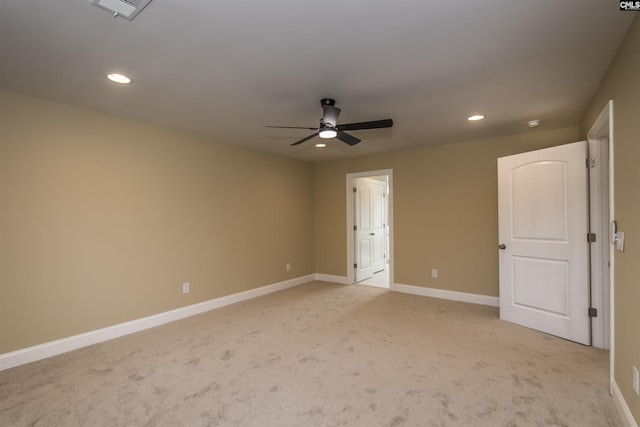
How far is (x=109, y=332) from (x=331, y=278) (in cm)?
369

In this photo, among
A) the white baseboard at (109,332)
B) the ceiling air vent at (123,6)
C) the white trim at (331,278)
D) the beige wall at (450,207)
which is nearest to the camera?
the ceiling air vent at (123,6)

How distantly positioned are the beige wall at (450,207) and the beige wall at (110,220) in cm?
233

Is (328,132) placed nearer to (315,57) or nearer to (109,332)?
(315,57)

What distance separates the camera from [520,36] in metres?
1.91

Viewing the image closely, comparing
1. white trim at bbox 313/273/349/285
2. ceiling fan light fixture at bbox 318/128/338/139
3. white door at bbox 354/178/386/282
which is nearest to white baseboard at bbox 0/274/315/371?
white trim at bbox 313/273/349/285

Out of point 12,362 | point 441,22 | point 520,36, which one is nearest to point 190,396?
point 12,362

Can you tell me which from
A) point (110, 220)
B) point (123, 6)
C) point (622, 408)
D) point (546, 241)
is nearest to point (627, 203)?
point (622, 408)

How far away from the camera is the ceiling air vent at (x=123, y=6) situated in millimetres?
1567

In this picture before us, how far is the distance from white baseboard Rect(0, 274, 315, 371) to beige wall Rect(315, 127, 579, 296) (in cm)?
266

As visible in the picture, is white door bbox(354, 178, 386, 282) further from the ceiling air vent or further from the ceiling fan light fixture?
the ceiling air vent

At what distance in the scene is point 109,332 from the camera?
10.8 ft

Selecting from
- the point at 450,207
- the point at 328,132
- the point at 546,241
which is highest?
the point at 328,132

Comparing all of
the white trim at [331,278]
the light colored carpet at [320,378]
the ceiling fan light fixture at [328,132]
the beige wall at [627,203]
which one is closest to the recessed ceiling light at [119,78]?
the ceiling fan light fixture at [328,132]

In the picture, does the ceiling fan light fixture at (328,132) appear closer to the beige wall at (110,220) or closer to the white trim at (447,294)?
the beige wall at (110,220)
